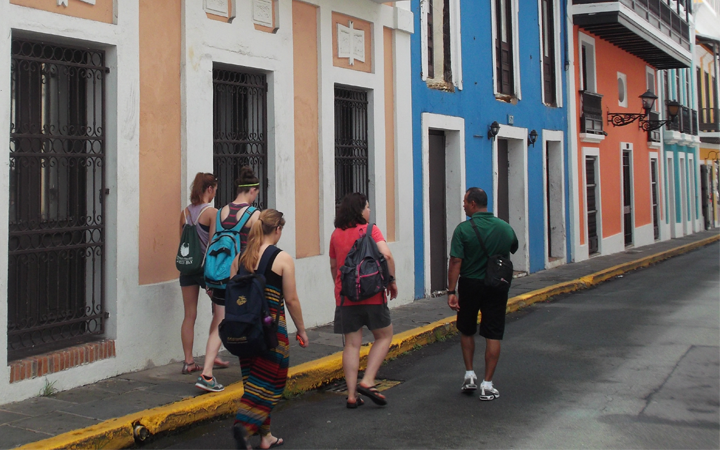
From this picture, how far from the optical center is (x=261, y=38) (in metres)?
8.53

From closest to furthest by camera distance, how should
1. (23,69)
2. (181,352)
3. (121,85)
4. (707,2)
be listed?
1. (23,69)
2. (121,85)
3. (181,352)
4. (707,2)

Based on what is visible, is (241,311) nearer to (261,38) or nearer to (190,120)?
(190,120)

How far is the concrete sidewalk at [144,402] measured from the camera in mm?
5059

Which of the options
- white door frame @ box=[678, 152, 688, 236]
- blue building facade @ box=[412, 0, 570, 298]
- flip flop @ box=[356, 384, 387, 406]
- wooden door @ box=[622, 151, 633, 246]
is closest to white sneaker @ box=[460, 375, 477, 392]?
flip flop @ box=[356, 384, 387, 406]

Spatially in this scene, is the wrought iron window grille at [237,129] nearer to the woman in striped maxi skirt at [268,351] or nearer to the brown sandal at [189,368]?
the brown sandal at [189,368]

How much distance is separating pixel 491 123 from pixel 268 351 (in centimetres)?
989

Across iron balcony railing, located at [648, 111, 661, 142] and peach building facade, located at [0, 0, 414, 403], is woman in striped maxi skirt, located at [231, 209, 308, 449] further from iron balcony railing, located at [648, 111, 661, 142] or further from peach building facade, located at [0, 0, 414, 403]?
iron balcony railing, located at [648, 111, 661, 142]

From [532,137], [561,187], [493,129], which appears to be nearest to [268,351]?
[493,129]

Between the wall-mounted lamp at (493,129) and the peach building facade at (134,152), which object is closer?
the peach building facade at (134,152)

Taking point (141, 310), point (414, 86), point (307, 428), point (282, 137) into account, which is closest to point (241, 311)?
point (307, 428)

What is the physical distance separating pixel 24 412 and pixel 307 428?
6.59 ft

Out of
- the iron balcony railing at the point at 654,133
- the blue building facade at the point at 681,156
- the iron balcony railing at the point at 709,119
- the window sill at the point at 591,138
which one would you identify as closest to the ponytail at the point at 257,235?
the window sill at the point at 591,138

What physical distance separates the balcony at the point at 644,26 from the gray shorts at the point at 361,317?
45.2 ft

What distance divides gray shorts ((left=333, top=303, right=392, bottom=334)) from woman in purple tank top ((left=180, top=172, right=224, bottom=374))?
138 cm
